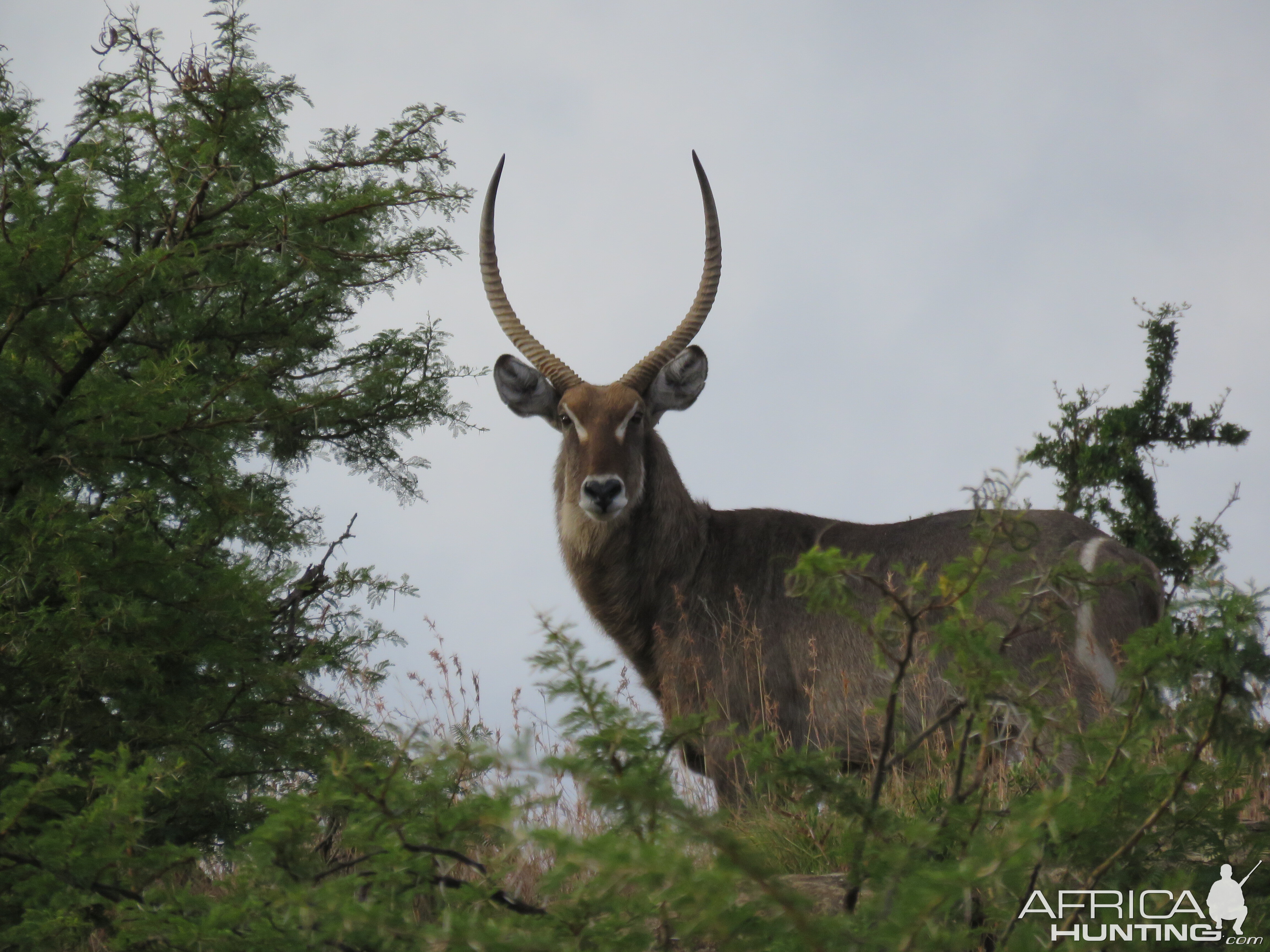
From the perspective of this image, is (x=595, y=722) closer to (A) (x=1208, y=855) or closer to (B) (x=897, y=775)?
(A) (x=1208, y=855)

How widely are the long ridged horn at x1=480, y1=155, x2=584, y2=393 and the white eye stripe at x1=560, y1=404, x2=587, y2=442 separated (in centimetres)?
44

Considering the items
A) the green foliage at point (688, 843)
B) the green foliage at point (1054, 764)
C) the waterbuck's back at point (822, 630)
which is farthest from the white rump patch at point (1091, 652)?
the green foliage at point (1054, 764)

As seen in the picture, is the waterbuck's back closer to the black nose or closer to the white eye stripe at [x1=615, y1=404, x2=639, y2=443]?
the black nose

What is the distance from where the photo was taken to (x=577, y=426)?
6.94 metres

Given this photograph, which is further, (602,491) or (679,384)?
(679,384)

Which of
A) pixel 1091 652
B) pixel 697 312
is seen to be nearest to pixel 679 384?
pixel 697 312

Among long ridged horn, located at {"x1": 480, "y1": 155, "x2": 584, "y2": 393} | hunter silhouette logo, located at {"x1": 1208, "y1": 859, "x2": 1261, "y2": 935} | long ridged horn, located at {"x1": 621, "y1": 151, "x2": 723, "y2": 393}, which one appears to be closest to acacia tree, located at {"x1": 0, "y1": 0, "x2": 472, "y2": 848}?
long ridged horn, located at {"x1": 480, "y1": 155, "x2": 584, "y2": 393}

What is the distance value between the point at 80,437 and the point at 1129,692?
430cm

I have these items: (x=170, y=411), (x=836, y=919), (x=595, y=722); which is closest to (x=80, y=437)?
(x=170, y=411)

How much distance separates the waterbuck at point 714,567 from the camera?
605cm

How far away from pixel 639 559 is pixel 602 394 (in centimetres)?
101

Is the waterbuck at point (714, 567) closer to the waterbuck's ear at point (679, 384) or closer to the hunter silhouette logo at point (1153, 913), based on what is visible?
the waterbuck's ear at point (679, 384)

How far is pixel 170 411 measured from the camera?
538 centimetres

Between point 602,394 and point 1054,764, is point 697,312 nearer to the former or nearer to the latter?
point 602,394
